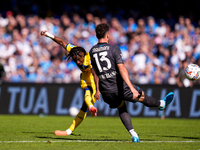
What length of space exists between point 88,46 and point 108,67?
432 inches

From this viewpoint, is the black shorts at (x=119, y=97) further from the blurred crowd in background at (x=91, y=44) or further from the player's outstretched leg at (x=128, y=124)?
the blurred crowd in background at (x=91, y=44)

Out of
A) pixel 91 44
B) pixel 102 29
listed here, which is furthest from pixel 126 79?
pixel 91 44

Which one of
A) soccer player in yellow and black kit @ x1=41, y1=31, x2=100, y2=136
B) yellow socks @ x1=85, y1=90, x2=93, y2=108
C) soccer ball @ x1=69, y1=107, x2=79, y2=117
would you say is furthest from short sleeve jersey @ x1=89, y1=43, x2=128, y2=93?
soccer ball @ x1=69, y1=107, x2=79, y2=117

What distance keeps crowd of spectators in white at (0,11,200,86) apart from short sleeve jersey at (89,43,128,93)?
8642mm

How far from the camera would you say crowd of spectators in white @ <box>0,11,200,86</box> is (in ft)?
52.9

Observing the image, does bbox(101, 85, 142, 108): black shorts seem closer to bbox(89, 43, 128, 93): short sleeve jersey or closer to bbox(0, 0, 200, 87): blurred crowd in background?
bbox(89, 43, 128, 93): short sleeve jersey

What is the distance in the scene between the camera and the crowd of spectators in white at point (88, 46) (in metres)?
16.1

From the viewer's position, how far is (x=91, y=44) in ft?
58.7

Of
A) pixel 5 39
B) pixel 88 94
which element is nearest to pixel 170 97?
pixel 88 94

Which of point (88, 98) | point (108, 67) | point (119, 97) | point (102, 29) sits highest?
point (102, 29)

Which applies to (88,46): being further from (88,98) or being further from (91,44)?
(88,98)

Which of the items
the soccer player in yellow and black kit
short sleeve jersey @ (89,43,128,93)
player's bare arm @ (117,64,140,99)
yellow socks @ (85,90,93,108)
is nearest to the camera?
player's bare arm @ (117,64,140,99)

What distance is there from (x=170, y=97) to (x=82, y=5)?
51.0 ft

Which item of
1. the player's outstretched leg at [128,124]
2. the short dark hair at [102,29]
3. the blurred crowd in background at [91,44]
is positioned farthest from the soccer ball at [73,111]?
the short dark hair at [102,29]
